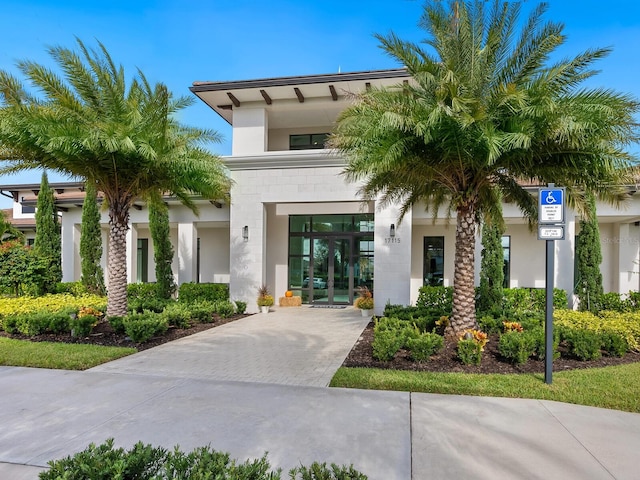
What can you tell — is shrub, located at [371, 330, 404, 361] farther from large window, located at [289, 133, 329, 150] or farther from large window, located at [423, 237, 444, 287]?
large window, located at [289, 133, 329, 150]

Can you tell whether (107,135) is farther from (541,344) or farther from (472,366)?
(541,344)

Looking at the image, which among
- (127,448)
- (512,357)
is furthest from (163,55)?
(512,357)

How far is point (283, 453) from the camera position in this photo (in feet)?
12.8

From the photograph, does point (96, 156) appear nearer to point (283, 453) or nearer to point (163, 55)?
point (163, 55)

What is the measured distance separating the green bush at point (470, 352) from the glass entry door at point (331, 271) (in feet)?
30.8

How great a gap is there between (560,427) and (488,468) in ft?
4.95

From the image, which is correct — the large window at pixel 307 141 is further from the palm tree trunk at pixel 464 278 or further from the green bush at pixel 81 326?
the green bush at pixel 81 326

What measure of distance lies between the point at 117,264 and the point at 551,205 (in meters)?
10.3

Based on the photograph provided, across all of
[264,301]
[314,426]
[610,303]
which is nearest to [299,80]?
[264,301]

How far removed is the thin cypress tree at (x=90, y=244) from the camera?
1644 centimetres

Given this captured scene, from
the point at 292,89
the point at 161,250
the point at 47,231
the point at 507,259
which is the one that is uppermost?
the point at 292,89

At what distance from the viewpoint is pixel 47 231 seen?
17047 mm

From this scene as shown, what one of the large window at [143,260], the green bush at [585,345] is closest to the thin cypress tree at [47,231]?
the large window at [143,260]

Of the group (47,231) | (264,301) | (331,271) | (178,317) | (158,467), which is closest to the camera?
(158,467)
